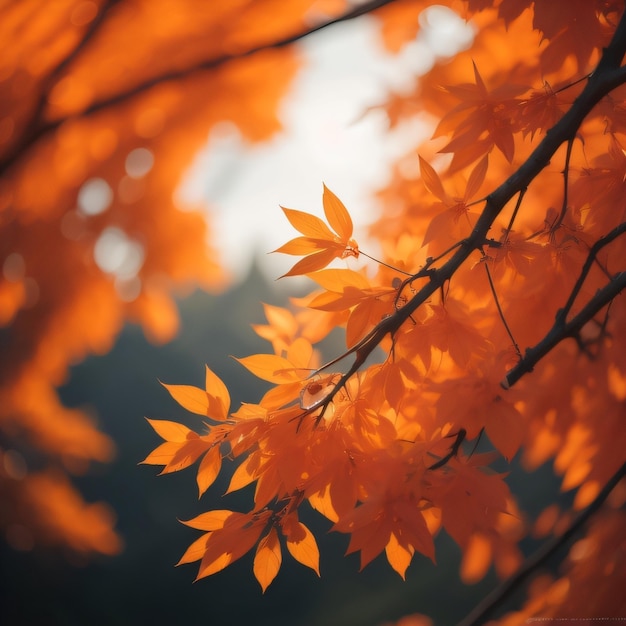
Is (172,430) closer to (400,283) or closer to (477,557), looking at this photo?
(400,283)

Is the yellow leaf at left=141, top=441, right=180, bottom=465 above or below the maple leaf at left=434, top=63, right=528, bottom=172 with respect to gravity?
below

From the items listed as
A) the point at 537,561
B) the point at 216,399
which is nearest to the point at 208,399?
the point at 216,399

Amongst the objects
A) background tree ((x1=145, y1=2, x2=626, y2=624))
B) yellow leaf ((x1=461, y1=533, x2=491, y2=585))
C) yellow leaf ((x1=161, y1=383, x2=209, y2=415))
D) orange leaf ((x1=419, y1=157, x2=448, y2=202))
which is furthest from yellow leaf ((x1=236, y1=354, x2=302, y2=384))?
yellow leaf ((x1=461, y1=533, x2=491, y2=585))

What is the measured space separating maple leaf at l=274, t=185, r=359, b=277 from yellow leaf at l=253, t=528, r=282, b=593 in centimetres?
39

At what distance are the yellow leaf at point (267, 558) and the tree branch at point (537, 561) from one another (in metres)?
0.56

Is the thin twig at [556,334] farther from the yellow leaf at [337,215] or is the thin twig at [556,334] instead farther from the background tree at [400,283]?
the yellow leaf at [337,215]

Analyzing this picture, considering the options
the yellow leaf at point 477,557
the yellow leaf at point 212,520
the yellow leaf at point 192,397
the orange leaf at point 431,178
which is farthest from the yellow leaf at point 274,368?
the yellow leaf at point 477,557

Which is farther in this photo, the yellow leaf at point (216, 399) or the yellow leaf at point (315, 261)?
the yellow leaf at point (216, 399)

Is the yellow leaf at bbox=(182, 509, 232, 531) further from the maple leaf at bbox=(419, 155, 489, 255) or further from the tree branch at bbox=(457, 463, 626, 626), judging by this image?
the tree branch at bbox=(457, 463, 626, 626)

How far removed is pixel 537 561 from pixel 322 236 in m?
0.95

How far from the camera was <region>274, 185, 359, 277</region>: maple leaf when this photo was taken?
0.66 m

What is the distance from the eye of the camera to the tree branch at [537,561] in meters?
1.04

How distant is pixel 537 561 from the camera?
115 centimetres

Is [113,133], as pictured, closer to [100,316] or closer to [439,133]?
[100,316]
